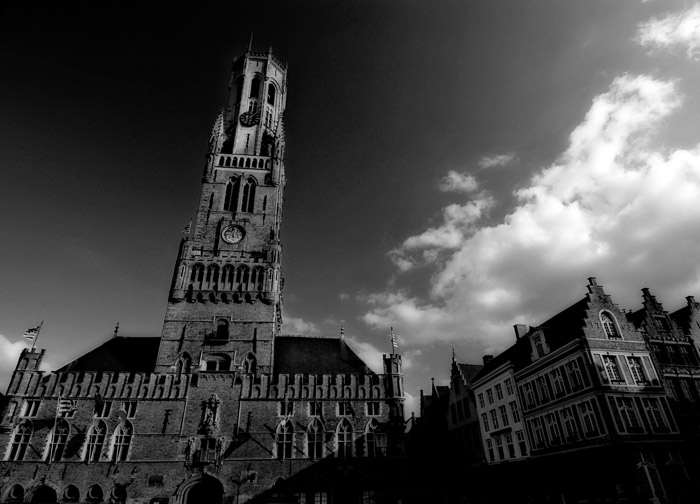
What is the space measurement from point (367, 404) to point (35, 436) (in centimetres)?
2685

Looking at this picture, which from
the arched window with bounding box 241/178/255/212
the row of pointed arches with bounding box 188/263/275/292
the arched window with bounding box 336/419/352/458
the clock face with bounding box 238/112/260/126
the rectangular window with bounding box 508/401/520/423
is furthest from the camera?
the clock face with bounding box 238/112/260/126

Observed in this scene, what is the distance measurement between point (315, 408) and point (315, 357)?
608 centimetres

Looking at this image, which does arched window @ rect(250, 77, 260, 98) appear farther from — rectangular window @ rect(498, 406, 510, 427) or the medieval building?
rectangular window @ rect(498, 406, 510, 427)

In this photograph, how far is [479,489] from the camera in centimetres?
3744

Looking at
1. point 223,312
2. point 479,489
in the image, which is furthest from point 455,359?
point 223,312

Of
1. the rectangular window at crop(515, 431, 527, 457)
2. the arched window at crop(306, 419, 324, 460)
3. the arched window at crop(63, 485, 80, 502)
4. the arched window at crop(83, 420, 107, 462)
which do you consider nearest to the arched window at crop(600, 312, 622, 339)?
the rectangular window at crop(515, 431, 527, 457)

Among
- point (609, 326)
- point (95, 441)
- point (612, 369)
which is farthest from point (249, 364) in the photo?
point (609, 326)

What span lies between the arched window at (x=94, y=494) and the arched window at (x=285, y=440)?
1333 cm

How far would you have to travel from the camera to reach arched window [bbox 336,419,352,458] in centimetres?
3519

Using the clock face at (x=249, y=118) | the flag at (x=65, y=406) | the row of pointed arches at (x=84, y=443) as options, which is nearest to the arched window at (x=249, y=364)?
the row of pointed arches at (x=84, y=443)

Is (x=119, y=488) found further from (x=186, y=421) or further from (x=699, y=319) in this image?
(x=699, y=319)

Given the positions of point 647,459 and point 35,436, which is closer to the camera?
point 647,459

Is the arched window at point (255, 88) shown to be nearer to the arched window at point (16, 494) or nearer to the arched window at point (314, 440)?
the arched window at point (314, 440)

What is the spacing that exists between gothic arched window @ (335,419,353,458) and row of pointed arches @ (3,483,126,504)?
16.7 m
